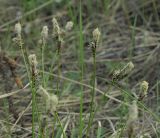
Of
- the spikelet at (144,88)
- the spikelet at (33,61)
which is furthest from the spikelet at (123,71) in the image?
the spikelet at (33,61)

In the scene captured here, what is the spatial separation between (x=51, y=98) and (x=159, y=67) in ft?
4.54

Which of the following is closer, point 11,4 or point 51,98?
point 51,98

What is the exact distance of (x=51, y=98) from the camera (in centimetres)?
100

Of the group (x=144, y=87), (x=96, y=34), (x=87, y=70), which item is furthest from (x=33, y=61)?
(x=87, y=70)

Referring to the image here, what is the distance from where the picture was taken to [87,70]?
7.89 ft

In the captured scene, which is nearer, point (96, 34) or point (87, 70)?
point (96, 34)

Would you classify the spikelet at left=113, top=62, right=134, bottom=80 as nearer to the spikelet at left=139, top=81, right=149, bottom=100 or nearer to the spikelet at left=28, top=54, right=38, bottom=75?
the spikelet at left=139, top=81, right=149, bottom=100

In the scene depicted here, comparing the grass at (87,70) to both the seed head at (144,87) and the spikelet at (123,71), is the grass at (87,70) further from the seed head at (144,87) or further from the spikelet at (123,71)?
the seed head at (144,87)

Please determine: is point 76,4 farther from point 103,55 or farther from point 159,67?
point 159,67

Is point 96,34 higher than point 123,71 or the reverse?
higher

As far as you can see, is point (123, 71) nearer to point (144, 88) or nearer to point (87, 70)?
point (144, 88)

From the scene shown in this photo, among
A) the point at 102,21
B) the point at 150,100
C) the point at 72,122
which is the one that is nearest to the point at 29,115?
the point at 72,122

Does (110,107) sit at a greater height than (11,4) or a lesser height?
lesser

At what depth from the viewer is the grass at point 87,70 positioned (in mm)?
1770
